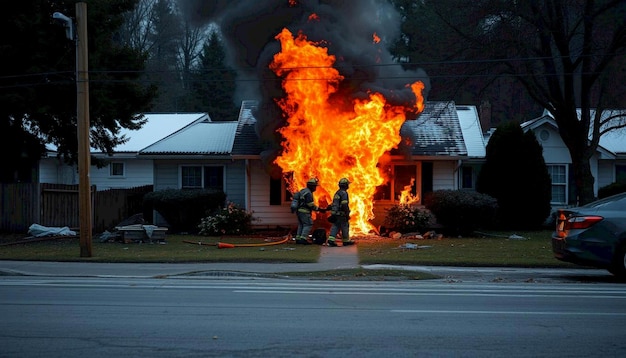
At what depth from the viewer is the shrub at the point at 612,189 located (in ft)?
90.7

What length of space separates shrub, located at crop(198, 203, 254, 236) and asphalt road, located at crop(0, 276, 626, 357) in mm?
11099

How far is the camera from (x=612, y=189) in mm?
27875

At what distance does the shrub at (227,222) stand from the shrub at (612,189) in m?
14.0

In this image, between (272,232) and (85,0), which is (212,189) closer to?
(272,232)

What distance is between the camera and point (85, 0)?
21906mm

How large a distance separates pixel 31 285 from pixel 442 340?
7978mm

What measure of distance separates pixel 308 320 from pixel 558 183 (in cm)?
2392

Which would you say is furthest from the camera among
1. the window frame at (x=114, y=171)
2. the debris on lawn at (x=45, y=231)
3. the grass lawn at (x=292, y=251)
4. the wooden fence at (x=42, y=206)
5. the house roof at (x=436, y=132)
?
the window frame at (x=114, y=171)

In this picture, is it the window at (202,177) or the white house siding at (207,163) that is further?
the window at (202,177)


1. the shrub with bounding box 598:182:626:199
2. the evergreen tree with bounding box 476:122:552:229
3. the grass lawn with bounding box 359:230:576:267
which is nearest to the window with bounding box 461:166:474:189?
the evergreen tree with bounding box 476:122:552:229

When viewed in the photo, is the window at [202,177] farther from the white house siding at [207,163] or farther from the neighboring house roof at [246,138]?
the neighboring house roof at [246,138]

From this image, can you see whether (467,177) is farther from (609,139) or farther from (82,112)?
(82,112)

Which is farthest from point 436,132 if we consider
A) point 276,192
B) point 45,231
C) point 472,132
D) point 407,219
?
point 45,231

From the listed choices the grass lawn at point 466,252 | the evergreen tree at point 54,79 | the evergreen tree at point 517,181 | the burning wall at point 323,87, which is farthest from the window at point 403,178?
the evergreen tree at point 54,79
